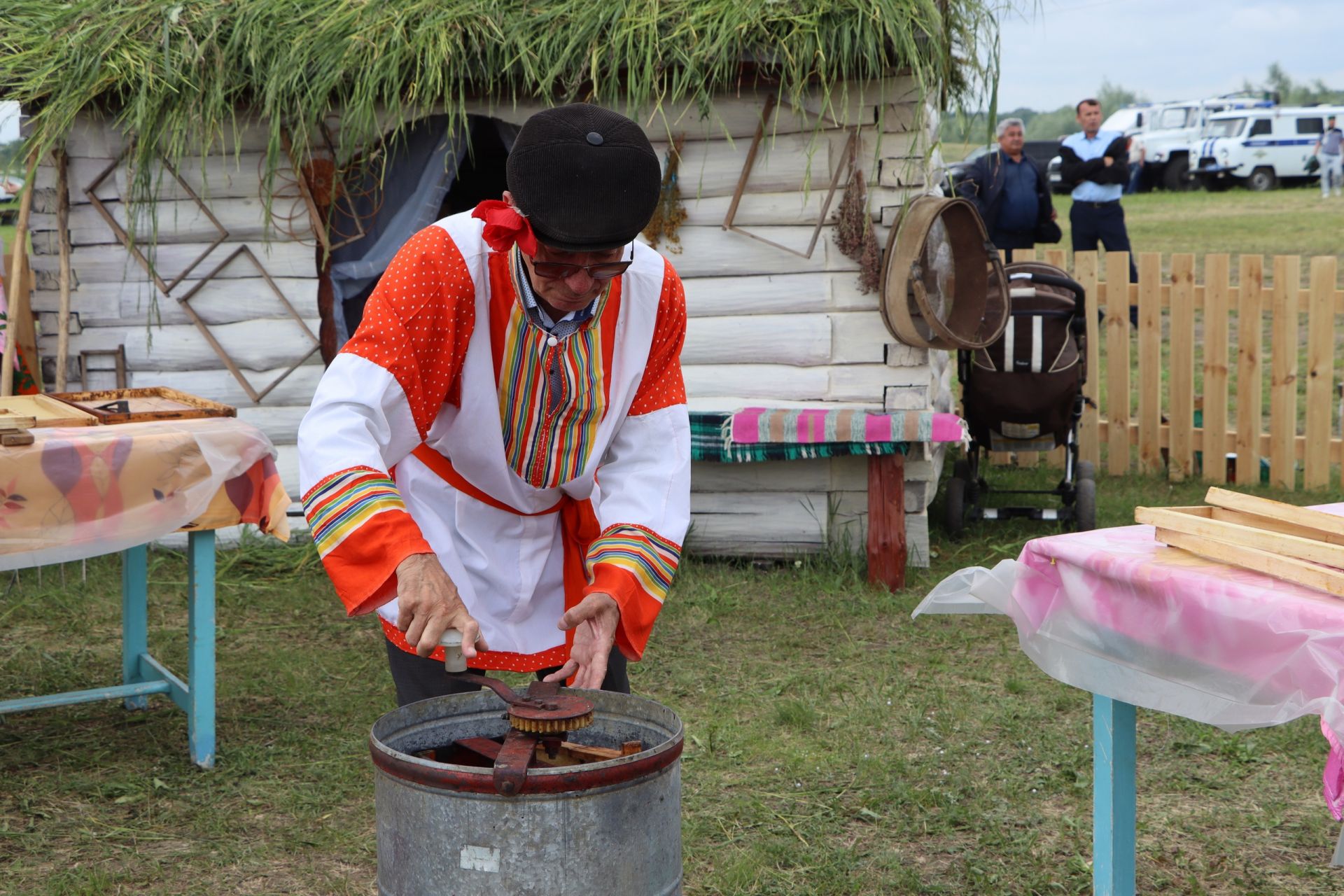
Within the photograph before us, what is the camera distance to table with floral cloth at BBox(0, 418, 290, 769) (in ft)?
11.3

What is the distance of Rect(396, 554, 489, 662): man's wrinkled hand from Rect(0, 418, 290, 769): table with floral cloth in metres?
1.94

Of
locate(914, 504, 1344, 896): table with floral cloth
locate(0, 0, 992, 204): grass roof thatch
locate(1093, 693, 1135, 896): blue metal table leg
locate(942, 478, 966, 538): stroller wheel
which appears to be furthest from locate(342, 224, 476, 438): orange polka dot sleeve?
locate(942, 478, 966, 538): stroller wheel

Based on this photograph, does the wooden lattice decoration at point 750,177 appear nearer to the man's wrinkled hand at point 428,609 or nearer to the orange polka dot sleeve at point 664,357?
the orange polka dot sleeve at point 664,357

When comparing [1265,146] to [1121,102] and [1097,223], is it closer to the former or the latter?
[1097,223]

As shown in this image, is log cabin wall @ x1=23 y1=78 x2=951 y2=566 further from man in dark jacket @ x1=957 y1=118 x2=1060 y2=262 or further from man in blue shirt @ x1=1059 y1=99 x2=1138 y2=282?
man in blue shirt @ x1=1059 y1=99 x2=1138 y2=282

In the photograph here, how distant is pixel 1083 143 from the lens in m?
9.79

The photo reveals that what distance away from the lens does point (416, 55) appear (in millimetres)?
5609

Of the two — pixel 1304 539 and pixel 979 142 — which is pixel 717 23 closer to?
pixel 979 142

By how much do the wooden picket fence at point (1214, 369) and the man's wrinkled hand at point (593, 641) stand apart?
6.17 meters

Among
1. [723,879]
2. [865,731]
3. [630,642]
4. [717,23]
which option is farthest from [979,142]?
[630,642]

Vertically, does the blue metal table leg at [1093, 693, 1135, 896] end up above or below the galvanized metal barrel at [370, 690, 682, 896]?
below

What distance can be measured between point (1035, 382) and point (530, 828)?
509cm

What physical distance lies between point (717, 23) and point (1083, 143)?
530 centimetres

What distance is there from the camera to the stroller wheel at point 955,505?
6699mm
